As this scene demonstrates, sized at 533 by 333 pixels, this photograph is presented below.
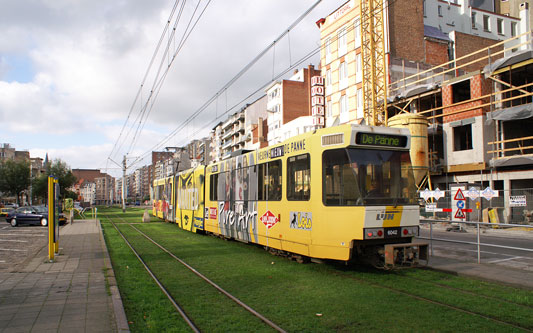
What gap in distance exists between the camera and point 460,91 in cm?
3030

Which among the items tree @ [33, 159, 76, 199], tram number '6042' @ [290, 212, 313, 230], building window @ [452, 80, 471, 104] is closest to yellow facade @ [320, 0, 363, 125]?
building window @ [452, 80, 471, 104]

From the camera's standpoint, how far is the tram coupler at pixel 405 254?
8047 millimetres

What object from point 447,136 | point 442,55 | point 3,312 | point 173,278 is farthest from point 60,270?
point 442,55

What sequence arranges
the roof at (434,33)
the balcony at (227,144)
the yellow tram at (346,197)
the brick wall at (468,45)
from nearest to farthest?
the yellow tram at (346,197) → the roof at (434,33) → the brick wall at (468,45) → the balcony at (227,144)

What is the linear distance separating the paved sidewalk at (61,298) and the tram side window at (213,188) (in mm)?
5453

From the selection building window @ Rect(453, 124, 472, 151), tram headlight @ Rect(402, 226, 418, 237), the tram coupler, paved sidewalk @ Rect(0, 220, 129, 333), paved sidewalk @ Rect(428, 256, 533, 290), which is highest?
building window @ Rect(453, 124, 472, 151)

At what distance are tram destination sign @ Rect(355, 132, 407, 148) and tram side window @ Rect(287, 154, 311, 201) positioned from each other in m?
1.35

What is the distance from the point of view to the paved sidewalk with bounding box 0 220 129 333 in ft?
18.0

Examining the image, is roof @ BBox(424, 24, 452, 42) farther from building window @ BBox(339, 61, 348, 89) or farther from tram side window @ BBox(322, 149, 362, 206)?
tram side window @ BBox(322, 149, 362, 206)

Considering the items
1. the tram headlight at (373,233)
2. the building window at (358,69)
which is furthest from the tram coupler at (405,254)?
the building window at (358,69)

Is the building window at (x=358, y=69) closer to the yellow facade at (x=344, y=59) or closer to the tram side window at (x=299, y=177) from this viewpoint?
the yellow facade at (x=344, y=59)

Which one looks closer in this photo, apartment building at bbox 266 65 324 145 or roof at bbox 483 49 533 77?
roof at bbox 483 49 533 77

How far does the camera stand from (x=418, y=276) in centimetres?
894

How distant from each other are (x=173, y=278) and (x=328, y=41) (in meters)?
37.3
